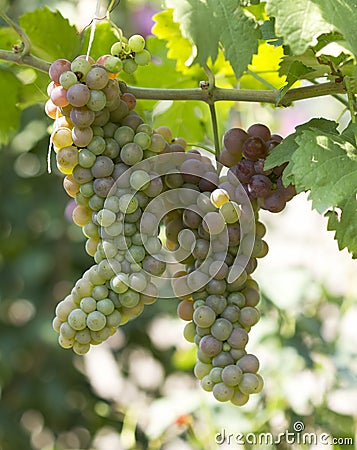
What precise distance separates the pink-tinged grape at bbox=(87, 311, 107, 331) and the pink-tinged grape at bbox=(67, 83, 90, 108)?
0.14 metres

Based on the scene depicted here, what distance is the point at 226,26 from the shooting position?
1.65 feet

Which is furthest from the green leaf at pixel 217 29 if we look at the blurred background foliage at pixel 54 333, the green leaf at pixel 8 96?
the blurred background foliage at pixel 54 333

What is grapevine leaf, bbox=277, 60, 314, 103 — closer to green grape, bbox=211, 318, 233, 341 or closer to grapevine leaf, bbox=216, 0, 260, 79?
grapevine leaf, bbox=216, 0, 260, 79

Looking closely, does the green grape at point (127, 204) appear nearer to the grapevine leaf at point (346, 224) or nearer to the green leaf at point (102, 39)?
the grapevine leaf at point (346, 224)

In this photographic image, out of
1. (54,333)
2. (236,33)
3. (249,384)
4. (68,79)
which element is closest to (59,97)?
(68,79)

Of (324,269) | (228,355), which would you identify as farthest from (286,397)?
(228,355)

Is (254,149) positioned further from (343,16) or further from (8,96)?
(8,96)

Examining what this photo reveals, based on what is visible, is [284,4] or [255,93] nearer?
[284,4]

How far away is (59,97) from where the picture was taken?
20.1 inches

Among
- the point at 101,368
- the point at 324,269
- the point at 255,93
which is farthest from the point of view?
the point at 101,368

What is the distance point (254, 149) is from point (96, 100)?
5.0 inches

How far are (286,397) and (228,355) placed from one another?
1.97 ft

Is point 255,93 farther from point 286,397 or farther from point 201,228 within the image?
point 286,397

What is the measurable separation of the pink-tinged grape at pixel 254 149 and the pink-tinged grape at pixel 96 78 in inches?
4.7
